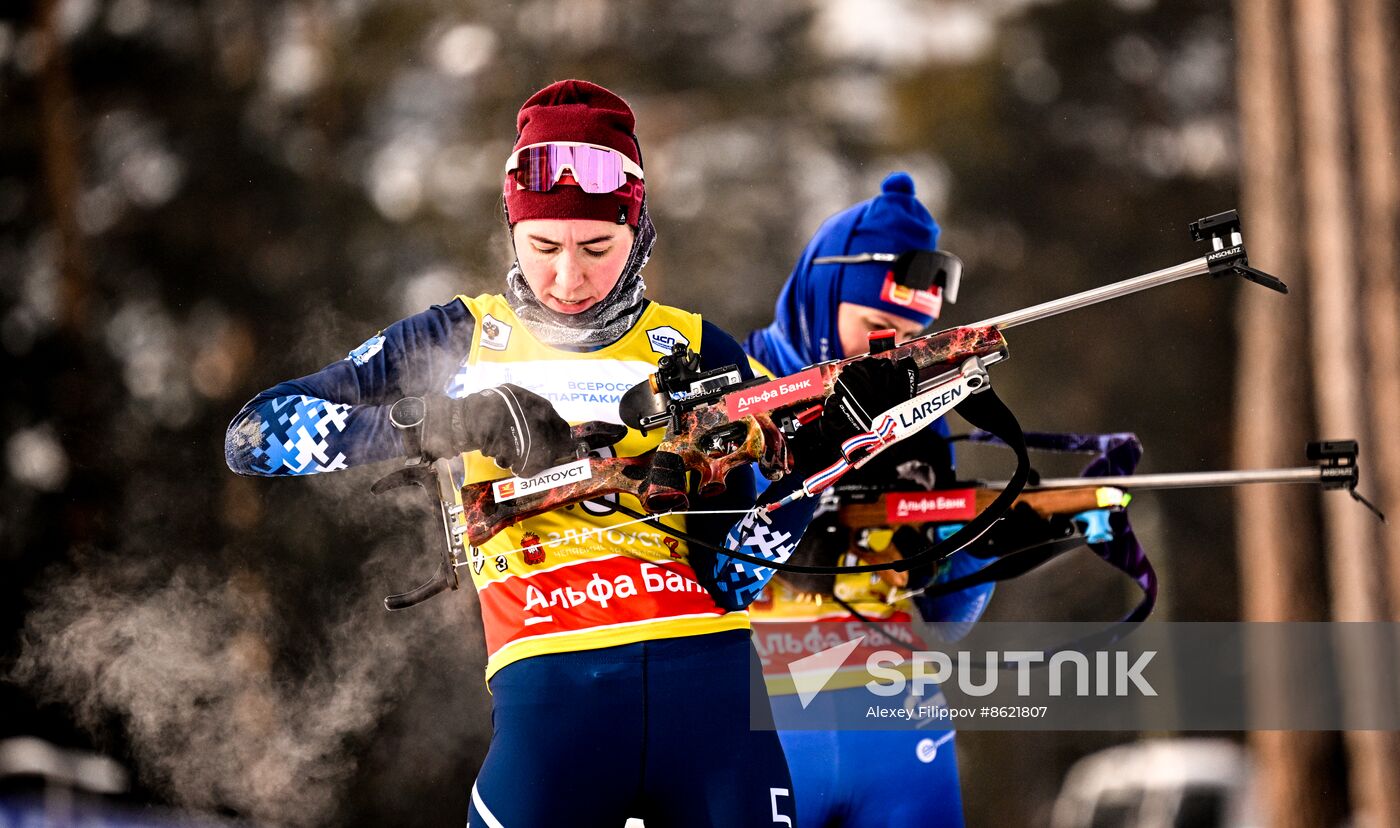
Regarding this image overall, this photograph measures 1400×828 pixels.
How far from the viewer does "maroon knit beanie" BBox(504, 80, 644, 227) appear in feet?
6.57

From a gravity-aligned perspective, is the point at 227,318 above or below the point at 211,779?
above

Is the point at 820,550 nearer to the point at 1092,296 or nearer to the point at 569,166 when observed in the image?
the point at 1092,296

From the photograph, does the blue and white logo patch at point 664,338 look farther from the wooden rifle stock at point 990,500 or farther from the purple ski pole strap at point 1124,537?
the purple ski pole strap at point 1124,537

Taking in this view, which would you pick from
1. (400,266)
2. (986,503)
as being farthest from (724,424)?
(400,266)

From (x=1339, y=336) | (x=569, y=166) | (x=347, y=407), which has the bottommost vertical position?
(x=347, y=407)

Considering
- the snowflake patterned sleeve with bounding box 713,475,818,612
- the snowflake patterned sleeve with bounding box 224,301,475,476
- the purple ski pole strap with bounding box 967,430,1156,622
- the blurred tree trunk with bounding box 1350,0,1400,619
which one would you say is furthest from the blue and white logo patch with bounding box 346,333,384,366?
the blurred tree trunk with bounding box 1350,0,1400,619

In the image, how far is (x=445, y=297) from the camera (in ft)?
14.0

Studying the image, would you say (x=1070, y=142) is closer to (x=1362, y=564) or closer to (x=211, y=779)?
(x=1362, y=564)

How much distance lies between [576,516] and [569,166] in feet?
1.80

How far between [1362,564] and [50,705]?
461 centimetres

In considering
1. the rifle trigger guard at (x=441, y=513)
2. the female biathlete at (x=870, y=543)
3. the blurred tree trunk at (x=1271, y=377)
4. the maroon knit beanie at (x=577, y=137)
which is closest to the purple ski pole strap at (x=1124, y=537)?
the female biathlete at (x=870, y=543)

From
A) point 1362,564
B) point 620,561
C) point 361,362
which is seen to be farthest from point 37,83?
point 1362,564

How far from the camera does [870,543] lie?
2846mm

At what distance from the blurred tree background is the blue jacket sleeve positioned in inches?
53.2
